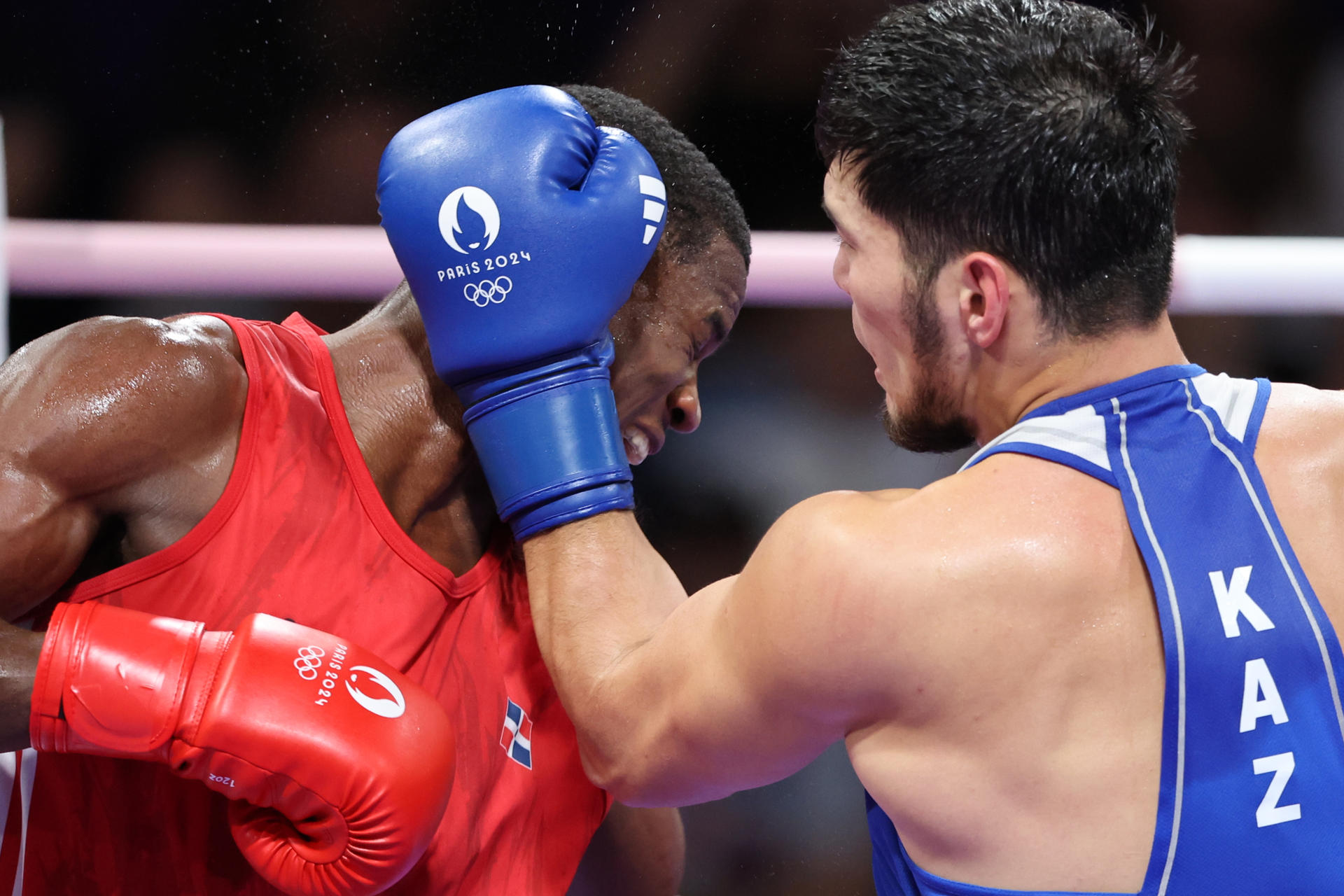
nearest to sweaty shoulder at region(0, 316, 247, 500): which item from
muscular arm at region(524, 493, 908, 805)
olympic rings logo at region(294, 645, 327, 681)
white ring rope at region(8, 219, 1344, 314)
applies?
olympic rings logo at region(294, 645, 327, 681)

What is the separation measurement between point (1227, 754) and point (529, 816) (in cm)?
93

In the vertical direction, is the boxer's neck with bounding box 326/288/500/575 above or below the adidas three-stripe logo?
below

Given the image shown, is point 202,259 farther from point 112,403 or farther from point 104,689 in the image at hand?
point 104,689

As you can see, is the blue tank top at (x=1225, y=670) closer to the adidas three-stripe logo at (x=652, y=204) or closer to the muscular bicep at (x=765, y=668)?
the muscular bicep at (x=765, y=668)

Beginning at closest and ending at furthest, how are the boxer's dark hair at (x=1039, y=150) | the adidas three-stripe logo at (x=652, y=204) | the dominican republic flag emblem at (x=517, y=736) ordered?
the boxer's dark hair at (x=1039, y=150) < the adidas three-stripe logo at (x=652, y=204) < the dominican republic flag emblem at (x=517, y=736)

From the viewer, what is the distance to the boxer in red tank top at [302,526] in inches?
46.7

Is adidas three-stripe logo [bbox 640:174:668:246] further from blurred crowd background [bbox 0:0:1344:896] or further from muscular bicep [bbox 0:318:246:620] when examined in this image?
blurred crowd background [bbox 0:0:1344:896]

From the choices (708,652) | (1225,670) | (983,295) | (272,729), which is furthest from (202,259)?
(1225,670)

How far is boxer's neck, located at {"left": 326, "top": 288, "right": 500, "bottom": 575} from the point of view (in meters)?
1.46

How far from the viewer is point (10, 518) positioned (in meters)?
1.13

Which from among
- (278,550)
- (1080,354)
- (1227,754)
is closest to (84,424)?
(278,550)

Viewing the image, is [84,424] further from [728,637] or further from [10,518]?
[728,637]

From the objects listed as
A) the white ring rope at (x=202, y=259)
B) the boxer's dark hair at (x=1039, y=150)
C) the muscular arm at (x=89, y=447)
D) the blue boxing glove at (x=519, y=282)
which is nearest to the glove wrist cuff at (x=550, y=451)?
the blue boxing glove at (x=519, y=282)

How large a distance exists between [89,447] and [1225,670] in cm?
113
